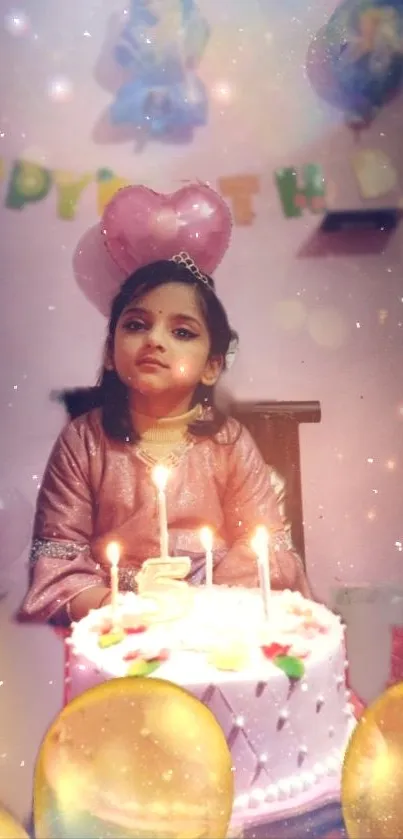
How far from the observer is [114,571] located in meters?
1.41

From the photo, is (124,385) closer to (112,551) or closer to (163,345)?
(163,345)

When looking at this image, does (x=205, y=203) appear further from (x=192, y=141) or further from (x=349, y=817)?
(x=349, y=817)

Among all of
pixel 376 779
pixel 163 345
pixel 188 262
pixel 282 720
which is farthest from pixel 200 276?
pixel 376 779

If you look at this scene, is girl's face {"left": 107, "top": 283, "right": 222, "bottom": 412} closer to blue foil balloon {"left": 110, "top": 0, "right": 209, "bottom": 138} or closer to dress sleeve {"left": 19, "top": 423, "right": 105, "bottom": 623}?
dress sleeve {"left": 19, "top": 423, "right": 105, "bottom": 623}

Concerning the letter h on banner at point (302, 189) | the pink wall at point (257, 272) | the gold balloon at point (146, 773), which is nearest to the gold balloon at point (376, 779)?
the gold balloon at point (146, 773)

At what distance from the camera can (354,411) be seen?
1.53m

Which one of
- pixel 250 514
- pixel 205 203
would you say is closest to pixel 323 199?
pixel 205 203

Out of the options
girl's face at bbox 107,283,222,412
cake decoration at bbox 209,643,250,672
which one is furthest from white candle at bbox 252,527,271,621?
girl's face at bbox 107,283,222,412

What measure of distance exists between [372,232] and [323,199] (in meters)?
0.12

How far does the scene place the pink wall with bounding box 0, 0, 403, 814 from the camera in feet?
5.00

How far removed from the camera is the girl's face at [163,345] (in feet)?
4.99

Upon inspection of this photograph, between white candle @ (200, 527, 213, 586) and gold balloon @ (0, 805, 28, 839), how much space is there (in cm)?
50

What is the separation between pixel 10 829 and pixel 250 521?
67 cm

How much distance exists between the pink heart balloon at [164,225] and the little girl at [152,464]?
0.03 meters
